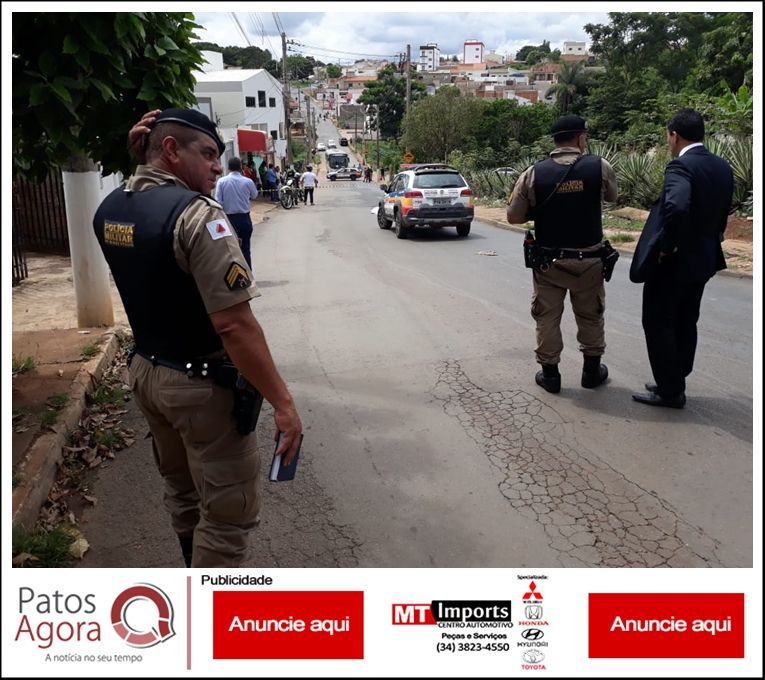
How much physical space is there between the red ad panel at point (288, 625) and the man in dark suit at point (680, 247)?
9.84 feet

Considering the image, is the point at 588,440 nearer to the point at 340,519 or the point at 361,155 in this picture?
the point at 340,519

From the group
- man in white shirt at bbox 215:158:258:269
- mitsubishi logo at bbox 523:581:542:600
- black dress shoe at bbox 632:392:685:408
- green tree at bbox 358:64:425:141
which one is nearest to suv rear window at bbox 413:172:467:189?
man in white shirt at bbox 215:158:258:269

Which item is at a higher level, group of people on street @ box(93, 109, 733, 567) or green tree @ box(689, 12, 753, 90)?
green tree @ box(689, 12, 753, 90)

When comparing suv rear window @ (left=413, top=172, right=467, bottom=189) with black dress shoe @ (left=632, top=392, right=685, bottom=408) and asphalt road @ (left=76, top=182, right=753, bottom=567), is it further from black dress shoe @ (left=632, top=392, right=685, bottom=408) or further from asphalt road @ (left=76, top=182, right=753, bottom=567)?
black dress shoe @ (left=632, top=392, right=685, bottom=408)

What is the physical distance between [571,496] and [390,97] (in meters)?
89.4

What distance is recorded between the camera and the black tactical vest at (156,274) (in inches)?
99.7

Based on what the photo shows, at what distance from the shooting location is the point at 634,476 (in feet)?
13.0

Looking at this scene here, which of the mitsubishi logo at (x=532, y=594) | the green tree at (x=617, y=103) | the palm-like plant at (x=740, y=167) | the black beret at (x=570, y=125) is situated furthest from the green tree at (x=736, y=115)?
the green tree at (x=617, y=103)

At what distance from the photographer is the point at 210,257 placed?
2436mm

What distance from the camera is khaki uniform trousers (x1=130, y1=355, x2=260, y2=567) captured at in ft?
8.80

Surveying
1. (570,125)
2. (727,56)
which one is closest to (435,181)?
(570,125)

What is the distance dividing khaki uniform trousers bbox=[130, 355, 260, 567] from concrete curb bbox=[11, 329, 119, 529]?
121 centimetres

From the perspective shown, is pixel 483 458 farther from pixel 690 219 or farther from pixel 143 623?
pixel 143 623

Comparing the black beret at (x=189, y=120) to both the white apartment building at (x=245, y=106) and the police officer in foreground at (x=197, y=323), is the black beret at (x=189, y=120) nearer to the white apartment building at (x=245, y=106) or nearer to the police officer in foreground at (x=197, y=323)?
the police officer in foreground at (x=197, y=323)
